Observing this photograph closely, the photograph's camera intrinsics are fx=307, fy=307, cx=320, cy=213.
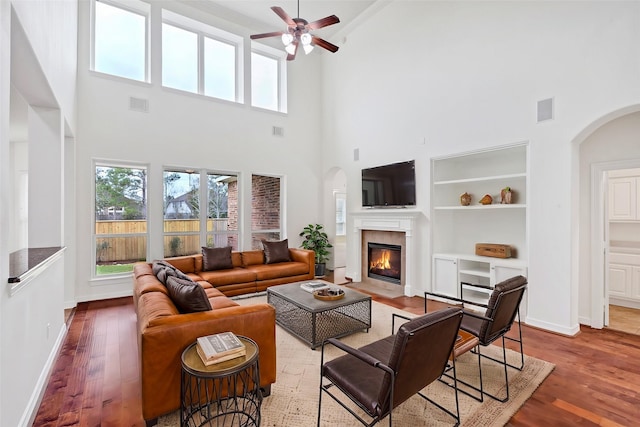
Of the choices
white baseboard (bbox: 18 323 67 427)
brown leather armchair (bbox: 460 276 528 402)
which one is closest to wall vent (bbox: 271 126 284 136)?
white baseboard (bbox: 18 323 67 427)

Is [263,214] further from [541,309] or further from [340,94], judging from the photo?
[541,309]

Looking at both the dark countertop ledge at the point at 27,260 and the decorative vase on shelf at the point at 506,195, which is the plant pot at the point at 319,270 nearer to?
the decorative vase on shelf at the point at 506,195

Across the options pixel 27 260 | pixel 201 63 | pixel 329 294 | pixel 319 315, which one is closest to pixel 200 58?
pixel 201 63

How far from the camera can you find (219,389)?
79.2 inches

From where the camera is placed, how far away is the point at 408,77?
5.42 metres

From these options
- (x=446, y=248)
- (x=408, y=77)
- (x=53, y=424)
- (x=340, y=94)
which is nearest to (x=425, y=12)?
(x=408, y=77)

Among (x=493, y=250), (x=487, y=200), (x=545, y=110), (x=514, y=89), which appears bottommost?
(x=493, y=250)

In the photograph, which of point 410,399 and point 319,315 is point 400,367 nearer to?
point 410,399

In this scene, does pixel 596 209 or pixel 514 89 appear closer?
pixel 596 209

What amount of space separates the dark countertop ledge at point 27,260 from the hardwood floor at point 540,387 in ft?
3.45

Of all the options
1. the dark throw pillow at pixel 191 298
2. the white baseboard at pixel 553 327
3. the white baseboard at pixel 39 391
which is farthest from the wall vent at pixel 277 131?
the white baseboard at pixel 553 327

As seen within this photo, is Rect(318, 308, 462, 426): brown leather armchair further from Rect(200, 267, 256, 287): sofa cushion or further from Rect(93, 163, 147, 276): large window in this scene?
Rect(93, 163, 147, 276): large window

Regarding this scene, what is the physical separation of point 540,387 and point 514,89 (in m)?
3.49

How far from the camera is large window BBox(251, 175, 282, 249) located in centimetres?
674
